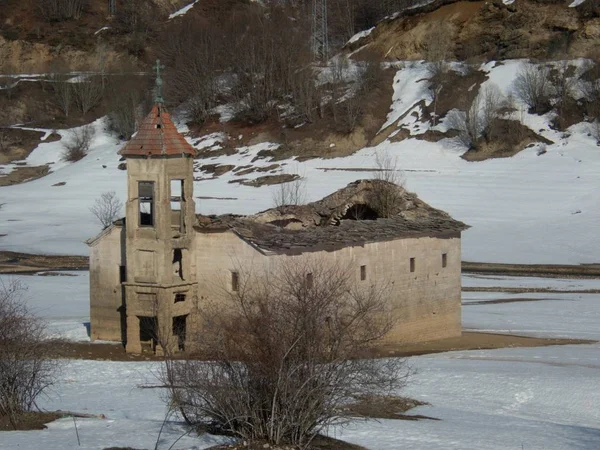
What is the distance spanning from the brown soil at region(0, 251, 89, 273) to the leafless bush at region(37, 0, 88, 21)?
70332mm

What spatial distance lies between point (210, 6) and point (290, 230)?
324 ft

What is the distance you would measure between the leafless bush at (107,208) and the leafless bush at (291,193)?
913 centimetres

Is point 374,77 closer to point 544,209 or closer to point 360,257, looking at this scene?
point 544,209

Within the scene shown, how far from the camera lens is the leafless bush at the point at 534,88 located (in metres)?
92.9

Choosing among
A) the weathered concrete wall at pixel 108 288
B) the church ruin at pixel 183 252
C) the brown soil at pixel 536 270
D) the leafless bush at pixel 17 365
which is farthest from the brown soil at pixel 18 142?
the leafless bush at pixel 17 365

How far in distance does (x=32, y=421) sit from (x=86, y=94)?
3642 inches

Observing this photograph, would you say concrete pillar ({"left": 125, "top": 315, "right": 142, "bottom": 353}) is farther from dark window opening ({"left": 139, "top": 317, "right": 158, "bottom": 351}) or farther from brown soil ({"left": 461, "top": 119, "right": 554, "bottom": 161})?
brown soil ({"left": 461, "top": 119, "right": 554, "bottom": 161})

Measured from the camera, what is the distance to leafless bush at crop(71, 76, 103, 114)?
116m

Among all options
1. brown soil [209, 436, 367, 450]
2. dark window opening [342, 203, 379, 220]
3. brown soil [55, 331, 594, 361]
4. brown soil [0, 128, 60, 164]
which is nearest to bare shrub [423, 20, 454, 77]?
brown soil [0, 128, 60, 164]

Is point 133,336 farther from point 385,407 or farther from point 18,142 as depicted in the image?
point 18,142

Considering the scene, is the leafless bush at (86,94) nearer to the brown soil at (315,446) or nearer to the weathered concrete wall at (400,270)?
the weathered concrete wall at (400,270)

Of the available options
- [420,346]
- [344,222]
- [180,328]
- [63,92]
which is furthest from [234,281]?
[63,92]

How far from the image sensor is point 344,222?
4125cm

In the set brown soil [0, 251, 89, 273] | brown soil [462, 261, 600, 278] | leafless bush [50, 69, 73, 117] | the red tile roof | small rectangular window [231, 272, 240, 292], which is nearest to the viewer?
small rectangular window [231, 272, 240, 292]
